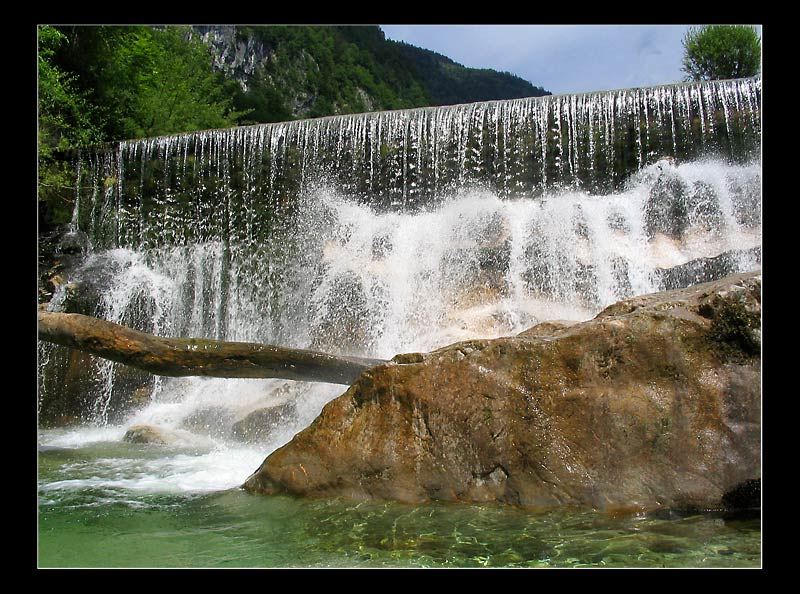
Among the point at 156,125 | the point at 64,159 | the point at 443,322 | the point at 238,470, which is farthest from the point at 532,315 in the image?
the point at 156,125

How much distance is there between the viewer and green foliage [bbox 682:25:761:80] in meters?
27.4

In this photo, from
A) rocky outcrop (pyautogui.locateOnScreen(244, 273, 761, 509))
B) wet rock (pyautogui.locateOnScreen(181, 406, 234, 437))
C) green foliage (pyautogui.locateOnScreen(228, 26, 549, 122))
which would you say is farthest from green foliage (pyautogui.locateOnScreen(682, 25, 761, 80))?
rocky outcrop (pyautogui.locateOnScreen(244, 273, 761, 509))

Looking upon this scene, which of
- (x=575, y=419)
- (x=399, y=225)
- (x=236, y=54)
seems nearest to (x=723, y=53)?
(x=399, y=225)

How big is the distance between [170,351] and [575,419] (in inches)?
122

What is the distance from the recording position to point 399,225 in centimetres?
1176

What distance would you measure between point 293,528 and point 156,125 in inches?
641

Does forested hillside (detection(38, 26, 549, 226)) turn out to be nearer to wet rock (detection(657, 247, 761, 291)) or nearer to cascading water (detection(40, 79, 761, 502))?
cascading water (detection(40, 79, 761, 502))

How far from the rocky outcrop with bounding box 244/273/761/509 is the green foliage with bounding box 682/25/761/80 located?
26.4 metres

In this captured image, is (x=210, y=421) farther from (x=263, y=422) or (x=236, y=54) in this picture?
(x=236, y=54)

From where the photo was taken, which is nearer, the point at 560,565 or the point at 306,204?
the point at 560,565

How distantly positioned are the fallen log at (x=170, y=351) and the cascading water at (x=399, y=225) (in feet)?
8.59

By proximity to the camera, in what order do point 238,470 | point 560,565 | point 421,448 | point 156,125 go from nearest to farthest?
point 560,565 → point 421,448 → point 238,470 → point 156,125
